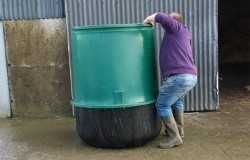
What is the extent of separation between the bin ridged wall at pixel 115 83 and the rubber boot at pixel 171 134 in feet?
0.57

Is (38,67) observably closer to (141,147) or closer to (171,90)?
(141,147)

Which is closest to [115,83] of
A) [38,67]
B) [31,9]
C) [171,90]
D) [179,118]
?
[171,90]

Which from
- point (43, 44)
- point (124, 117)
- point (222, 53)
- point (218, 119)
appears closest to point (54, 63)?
point (43, 44)

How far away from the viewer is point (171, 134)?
4.83m

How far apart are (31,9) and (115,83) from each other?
2.32 m

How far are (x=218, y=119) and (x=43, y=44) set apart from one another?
274 centimetres

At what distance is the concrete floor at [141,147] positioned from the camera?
15.1 ft

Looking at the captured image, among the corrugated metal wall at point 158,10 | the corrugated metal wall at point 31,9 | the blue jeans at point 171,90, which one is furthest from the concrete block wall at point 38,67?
the blue jeans at point 171,90

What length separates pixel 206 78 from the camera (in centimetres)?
624

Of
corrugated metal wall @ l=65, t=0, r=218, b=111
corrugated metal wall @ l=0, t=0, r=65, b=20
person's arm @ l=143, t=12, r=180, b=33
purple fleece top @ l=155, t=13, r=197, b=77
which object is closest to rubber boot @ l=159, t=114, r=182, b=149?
purple fleece top @ l=155, t=13, r=197, b=77

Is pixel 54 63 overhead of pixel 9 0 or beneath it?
beneath

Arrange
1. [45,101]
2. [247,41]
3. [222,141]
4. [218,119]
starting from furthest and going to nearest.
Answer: [247,41]
[45,101]
[218,119]
[222,141]

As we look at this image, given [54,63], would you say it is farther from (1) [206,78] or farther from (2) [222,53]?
(2) [222,53]

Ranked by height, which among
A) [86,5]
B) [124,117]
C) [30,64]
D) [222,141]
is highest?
[86,5]
